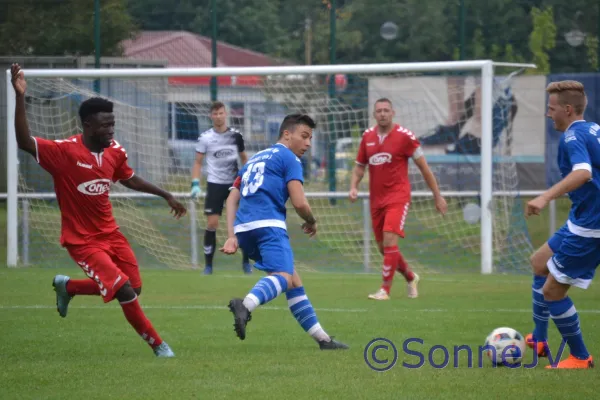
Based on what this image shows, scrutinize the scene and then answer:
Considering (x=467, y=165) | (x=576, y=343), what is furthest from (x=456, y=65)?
(x=576, y=343)

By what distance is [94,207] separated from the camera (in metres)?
7.62

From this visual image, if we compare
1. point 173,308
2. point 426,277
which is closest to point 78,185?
point 173,308

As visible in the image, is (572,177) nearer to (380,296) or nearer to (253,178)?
(253,178)

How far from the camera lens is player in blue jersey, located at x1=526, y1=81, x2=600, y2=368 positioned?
6707 millimetres

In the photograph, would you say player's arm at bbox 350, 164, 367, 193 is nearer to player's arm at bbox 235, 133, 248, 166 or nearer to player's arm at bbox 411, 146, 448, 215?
player's arm at bbox 411, 146, 448, 215

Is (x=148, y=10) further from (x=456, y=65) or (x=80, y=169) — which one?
(x=80, y=169)

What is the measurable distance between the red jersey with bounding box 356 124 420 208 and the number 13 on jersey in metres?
3.89

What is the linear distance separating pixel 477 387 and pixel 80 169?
10.9ft

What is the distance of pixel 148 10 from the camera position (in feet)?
62.6

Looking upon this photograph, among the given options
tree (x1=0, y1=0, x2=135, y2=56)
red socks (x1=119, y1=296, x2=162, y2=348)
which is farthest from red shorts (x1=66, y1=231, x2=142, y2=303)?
tree (x1=0, y1=0, x2=135, y2=56)

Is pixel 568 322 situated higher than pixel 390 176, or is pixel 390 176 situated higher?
pixel 390 176

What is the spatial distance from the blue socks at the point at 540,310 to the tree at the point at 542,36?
12.4 metres

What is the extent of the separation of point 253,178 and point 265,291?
0.89 meters

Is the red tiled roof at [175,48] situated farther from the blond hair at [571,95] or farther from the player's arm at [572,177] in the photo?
the player's arm at [572,177]
